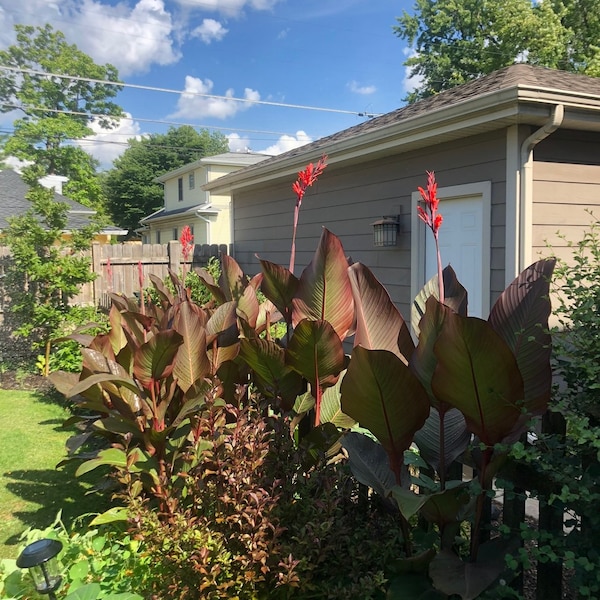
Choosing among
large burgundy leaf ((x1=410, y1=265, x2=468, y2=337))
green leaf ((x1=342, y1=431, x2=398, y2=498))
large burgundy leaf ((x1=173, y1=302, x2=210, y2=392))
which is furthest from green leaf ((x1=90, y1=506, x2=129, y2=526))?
large burgundy leaf ((x1=410, y1=265, x2=468, y2=337))

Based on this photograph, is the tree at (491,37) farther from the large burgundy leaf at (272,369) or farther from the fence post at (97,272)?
the large burgundy leaf at (272,369)

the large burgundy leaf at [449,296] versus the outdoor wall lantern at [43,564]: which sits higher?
the large burgundy leaf at [449,296]

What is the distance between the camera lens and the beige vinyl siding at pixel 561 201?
5.06 m

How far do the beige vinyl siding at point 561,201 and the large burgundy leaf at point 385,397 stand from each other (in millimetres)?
3620

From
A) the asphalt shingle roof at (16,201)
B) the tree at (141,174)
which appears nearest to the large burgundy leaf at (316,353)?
the asphalt shingle roof at (16,201)

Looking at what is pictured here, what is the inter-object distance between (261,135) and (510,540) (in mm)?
33582

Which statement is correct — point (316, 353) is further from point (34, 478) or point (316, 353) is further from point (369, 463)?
point (34, 478)

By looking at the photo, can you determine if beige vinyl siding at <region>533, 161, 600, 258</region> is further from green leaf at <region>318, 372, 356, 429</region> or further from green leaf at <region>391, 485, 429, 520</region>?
green leaf at <region>391, 485, 429, 520</region>

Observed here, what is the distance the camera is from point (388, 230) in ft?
21.2

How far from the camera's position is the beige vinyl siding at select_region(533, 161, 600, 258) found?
5062mm

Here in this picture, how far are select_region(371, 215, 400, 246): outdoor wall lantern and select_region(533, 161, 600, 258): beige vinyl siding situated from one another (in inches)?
69.3

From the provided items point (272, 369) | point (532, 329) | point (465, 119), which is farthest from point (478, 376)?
point (465, 119)

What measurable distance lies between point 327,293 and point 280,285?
1.11ft

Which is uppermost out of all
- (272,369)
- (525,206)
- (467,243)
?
(525,206)
